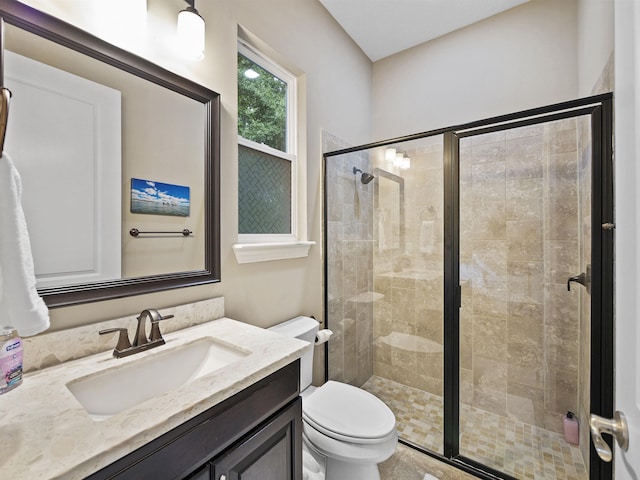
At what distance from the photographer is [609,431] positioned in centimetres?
52

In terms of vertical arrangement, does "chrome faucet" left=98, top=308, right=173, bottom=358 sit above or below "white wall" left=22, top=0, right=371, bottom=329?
below

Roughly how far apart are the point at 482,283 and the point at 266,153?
5.57ft

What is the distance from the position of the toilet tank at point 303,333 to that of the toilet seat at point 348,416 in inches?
3.6

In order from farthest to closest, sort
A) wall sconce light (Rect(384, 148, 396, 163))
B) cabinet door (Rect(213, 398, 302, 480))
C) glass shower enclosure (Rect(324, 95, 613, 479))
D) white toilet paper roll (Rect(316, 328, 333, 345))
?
wall sconce light (Rect(384, 148, 396, 163)) < white toilet paper roll (Rect(316, 328, 333, 345)) < glass shower enclosure (Rect(324, 95, 613, 479)) < cabinet door (Rect(213, 398, 302, 480))

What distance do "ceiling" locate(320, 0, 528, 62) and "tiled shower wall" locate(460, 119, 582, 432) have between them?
0.98 meters

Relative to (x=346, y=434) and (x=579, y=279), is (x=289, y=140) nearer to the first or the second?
(x=346, y=434)

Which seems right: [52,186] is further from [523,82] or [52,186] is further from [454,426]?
[523,82]

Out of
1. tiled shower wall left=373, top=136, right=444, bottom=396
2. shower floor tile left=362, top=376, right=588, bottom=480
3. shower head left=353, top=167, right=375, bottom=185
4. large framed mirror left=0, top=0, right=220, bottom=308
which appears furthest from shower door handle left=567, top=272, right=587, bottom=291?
→ large framed mirror left=0, top=0, right=220, bottom=308

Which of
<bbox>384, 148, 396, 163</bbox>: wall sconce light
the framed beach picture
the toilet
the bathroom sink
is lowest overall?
the toilet

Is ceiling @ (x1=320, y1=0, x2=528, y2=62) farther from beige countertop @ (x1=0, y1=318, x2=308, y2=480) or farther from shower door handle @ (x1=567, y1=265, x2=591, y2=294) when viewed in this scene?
beige countertop @ (x1=0, y1=318, x2=308, y2=480)

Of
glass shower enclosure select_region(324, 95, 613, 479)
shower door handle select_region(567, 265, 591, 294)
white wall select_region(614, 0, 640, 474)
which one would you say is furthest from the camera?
glass shower enclosure select_region(324, 95, 613, 479)

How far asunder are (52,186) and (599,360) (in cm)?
220

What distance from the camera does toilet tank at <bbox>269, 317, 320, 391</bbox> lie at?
1.57 m

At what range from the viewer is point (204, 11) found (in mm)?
1308
